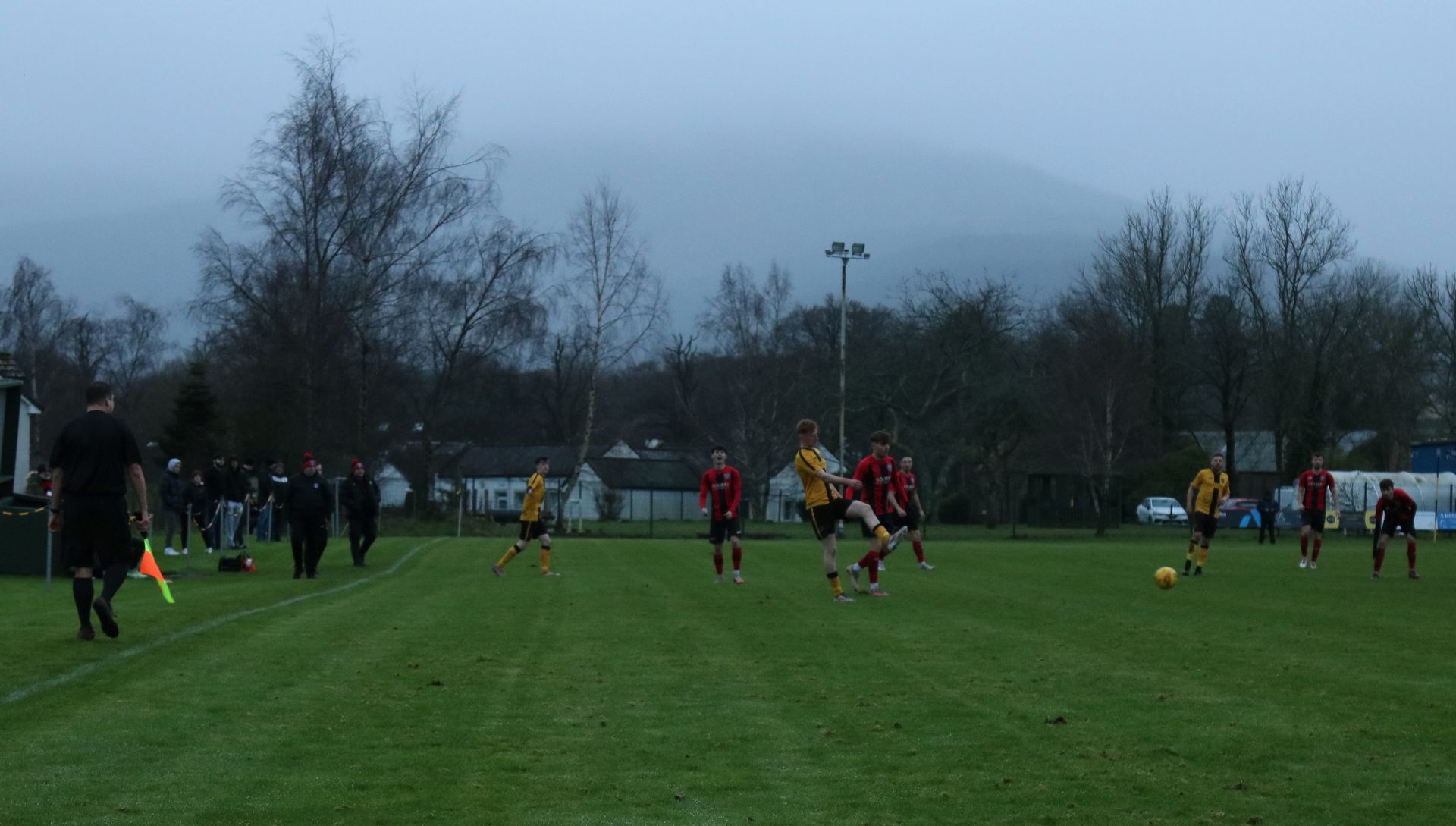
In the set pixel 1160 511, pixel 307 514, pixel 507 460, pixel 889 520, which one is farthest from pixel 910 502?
pixel 507 460

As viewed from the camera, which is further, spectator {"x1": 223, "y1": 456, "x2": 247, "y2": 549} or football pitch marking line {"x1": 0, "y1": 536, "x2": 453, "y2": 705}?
spectator {"x1": 223, "y1": 456, "x2": 247, "y2": 549}

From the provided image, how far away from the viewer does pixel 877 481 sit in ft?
67.1

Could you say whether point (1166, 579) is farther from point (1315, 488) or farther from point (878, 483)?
point (1315, 488)

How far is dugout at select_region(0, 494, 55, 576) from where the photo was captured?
22.8 m

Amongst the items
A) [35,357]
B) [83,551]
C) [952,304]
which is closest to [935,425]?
[952,304]

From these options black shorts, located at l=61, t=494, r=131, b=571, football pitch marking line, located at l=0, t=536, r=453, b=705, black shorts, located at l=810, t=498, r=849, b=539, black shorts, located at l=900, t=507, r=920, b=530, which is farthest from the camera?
black shorts, located at l=900, t=507, r=920, b=530

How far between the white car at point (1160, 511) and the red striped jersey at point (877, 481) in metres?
55.6

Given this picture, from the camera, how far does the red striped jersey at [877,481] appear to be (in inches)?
795

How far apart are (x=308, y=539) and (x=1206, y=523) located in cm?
1381

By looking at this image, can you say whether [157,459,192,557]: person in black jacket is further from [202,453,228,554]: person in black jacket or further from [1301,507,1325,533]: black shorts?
[1301,507,1325,533]: black shorts

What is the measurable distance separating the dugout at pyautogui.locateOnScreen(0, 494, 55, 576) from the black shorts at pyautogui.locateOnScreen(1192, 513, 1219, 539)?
17.1 meters

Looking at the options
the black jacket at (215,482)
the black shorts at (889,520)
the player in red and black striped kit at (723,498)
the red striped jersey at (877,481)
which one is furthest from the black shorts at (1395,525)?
the black jacket at (215,482)

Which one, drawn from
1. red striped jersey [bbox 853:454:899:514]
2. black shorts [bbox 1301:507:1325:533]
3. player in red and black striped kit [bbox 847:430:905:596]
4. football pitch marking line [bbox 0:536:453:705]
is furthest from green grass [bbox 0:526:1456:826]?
black shorts [bbox 1301:507:1325:533]

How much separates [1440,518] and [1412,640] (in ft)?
142
